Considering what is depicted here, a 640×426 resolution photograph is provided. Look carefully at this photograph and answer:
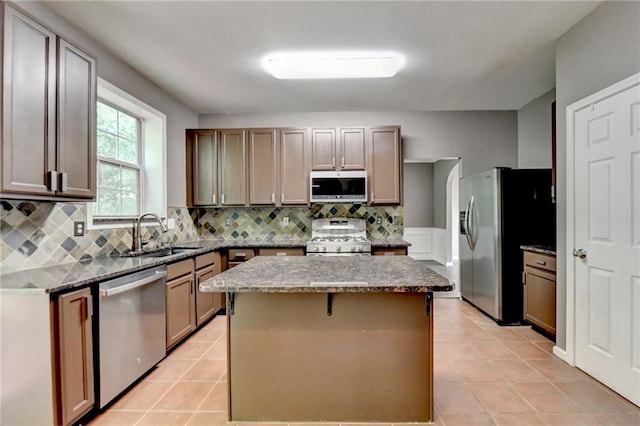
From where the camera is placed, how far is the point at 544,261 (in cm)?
316

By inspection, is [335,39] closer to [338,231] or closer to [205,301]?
[338,231]

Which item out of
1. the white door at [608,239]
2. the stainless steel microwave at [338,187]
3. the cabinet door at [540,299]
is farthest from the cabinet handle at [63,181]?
the cabinet door at [540,299]

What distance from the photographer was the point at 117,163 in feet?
10.5

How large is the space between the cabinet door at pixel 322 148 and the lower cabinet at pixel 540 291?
2394 mm

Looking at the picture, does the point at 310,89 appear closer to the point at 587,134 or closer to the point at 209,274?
the point at 209,274

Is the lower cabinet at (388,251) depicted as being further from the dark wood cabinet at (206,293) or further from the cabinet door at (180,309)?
the cabinet door at (180,309)

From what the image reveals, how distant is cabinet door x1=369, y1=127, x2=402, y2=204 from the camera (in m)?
4.18

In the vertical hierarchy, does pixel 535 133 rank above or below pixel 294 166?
above

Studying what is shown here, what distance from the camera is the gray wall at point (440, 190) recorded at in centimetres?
730

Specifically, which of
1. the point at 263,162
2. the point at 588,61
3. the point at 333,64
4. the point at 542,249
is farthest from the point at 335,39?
the point at 542,249

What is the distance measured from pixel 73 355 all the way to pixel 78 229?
3.44ft

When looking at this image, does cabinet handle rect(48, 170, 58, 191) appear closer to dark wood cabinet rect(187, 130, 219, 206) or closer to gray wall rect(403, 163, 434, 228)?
dark wood cabinet rect(187, 130, 219, 206)

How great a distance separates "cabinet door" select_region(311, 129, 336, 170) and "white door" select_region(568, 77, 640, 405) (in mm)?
2464

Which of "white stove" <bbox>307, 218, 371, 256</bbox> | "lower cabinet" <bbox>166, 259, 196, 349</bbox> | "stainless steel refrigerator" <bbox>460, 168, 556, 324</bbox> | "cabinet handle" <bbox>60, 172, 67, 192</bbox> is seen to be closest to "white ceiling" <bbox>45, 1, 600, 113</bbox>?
→ "stainless steel refrigerator" <bbox>460, 168, 556, 324</bbox>
